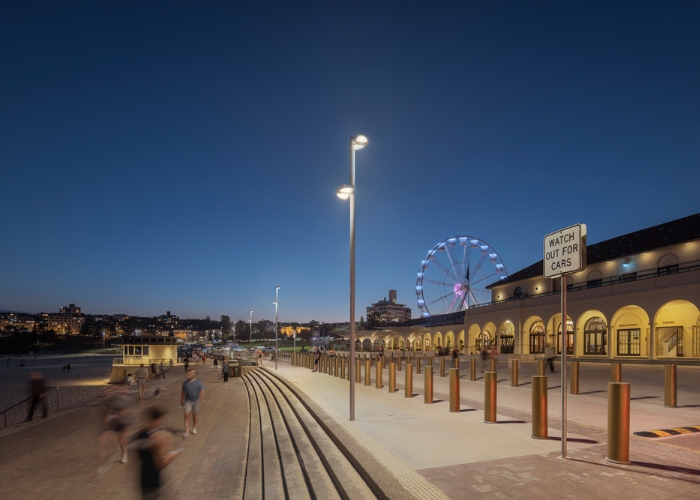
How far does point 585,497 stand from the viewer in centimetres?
534

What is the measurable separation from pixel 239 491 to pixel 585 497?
16.0ft

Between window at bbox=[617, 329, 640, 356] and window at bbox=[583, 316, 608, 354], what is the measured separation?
1323 mm

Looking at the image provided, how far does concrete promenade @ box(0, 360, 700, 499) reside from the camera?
19.1 ft

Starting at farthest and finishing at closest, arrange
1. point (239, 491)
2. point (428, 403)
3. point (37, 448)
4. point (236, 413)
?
point (236, 413) < point (428, 403) < point (37, 448) < point (239, 491)

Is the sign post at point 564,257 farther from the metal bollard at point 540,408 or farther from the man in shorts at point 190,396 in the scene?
the man in shorts at point 190,396

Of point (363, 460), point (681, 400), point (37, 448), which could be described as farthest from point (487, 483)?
point (37, 448)

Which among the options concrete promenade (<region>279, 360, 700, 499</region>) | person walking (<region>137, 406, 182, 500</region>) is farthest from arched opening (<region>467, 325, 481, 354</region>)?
person walking (<region>137, 406, 182, 500</region>)

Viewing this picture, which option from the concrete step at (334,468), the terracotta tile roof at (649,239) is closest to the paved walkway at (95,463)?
the concrete step at (334,468)

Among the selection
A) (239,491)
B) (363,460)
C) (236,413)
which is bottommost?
(236,413)

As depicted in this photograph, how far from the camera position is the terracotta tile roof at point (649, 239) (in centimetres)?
3279

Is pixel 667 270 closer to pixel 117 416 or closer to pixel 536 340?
pixel 536 340

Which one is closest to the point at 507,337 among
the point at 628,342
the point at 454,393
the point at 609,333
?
the point at 628,342

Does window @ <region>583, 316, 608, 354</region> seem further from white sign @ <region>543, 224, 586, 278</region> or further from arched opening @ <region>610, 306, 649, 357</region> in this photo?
white sign @ <region>543, 224, 586, 278</region>

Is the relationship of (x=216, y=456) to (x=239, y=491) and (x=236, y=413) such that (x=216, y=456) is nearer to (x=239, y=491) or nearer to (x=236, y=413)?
(x=239, y=491)
